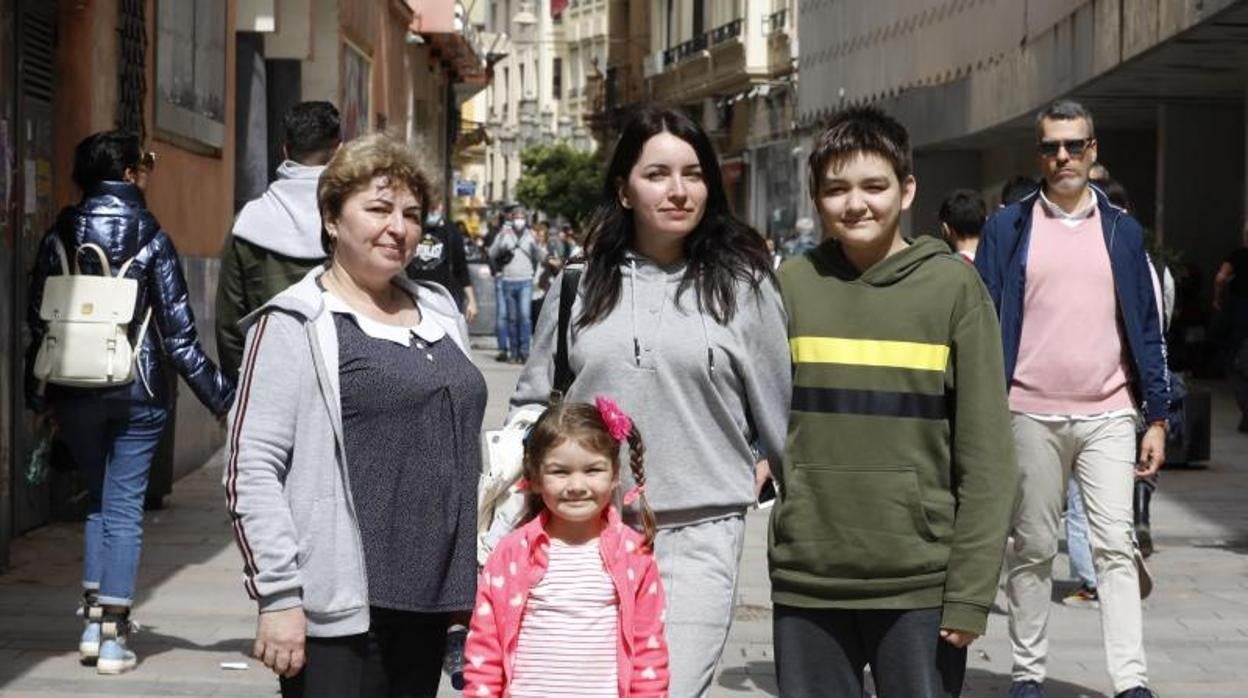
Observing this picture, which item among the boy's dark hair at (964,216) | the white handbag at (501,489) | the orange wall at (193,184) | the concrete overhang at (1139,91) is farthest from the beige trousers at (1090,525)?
the concrete overhang at (1139,91)

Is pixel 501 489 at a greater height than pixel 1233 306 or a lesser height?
lesser

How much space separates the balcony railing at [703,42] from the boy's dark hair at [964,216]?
4562 cm

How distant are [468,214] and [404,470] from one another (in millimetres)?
73475

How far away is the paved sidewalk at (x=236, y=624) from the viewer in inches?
344

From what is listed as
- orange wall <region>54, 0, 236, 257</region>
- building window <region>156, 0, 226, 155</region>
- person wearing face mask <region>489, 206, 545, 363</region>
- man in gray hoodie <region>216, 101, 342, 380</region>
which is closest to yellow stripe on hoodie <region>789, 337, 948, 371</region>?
man in gray hoodie <region>216, 101, 342, 380</region>

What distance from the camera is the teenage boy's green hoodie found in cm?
520

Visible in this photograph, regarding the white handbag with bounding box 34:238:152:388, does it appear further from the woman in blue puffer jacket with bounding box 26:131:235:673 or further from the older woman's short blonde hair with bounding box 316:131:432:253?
the older woman's short blonde hair with bounding box 316:131:432:253

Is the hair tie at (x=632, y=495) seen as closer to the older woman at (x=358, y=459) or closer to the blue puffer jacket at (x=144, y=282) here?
the older woman at (x=358, y=459)

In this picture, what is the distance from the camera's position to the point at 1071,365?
7.86 meters

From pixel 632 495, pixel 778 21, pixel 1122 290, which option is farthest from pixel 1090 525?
pixel 778 21

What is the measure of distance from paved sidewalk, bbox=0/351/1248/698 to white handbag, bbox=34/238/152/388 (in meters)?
1.08

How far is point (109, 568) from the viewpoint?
339 inches

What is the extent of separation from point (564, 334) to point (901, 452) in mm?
792

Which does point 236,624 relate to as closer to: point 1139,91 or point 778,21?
point 1139,91
